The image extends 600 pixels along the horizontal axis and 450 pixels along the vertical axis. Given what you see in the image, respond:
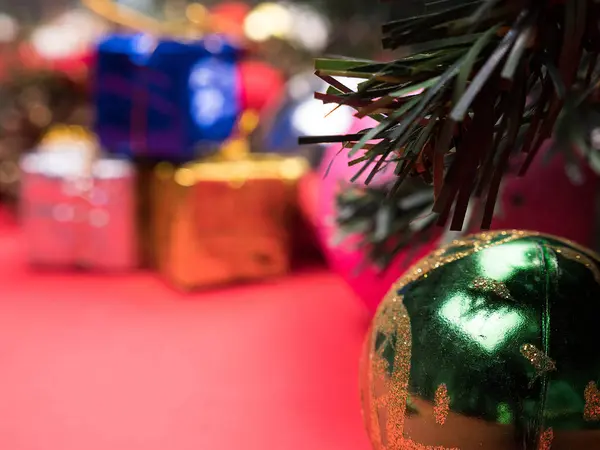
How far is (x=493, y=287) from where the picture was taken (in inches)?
14.6

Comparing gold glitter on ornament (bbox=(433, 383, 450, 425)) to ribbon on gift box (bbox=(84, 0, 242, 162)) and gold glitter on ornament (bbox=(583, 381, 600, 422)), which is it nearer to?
gold glitter on ornament (bbox=(583, 381, 600, 422))

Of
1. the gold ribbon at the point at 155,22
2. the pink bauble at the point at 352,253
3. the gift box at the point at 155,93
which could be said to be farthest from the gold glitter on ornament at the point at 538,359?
the gold ribbon at the point at 155,22

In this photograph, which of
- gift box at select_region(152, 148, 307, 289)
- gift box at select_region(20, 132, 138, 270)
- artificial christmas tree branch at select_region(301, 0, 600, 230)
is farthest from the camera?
gift box at select_region(20, 132, 138, 270)

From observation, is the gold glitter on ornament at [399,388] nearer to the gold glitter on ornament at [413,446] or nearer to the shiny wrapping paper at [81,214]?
the gold glitter on ornament at [413,446]

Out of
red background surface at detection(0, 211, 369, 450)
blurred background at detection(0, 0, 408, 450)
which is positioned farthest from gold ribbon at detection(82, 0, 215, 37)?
red background surface at detection(0, 211, 369, 450)

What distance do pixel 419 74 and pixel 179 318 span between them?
73cm

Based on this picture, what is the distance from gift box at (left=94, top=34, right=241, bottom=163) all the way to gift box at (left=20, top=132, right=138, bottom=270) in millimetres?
78

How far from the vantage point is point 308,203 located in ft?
3.54

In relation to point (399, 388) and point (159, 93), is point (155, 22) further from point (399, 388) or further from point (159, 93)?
point (399, 388)

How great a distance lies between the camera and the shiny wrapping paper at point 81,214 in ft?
4.10

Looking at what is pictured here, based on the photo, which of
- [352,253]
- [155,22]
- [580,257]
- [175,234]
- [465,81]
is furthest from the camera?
[155,22]

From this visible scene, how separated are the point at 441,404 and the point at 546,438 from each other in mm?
56

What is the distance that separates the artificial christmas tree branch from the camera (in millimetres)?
298

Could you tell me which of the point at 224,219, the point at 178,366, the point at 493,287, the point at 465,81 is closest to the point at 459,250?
the point at 493,287
